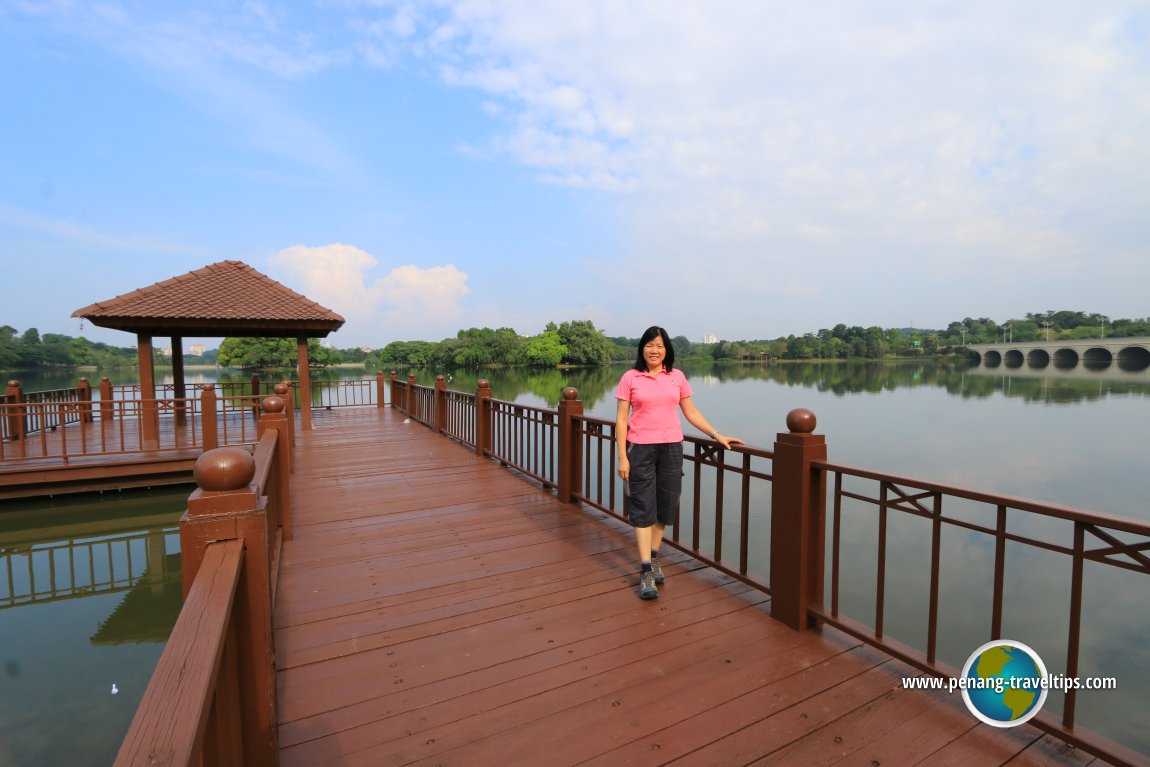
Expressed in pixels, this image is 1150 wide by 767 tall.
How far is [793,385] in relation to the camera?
1390 inches

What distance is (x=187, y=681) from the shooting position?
83 cm

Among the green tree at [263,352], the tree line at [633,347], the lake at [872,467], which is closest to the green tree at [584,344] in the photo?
the tree line at [633,347]

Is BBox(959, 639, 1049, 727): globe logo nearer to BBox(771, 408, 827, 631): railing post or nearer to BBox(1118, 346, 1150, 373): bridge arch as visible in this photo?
BBox(771, 408, 827, 631): railing post

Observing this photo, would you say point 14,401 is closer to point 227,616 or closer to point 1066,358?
point 227,616

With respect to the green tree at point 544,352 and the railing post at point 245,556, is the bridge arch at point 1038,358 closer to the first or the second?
the green tree at point 544,352

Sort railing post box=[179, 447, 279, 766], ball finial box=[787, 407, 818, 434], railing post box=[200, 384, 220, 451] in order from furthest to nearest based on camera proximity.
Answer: railing post box=[200, 384, 220, 451]
ball finial box=[787, 407, 818, 434]
railing post box=[179, 447, 279, 766]

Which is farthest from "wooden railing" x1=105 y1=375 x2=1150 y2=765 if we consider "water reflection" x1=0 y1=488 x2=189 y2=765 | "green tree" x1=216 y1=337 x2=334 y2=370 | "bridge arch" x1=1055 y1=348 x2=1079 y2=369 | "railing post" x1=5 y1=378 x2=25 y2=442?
"bridge arch" x1=1055 y1=348 x2=1079 y2=369

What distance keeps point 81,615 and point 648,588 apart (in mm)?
5209

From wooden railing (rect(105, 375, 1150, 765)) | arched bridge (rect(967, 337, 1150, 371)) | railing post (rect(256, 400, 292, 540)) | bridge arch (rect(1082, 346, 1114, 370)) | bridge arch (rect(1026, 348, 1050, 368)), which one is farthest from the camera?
bridge arch (rect(1026, 348, 1050, 368))

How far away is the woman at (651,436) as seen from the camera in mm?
2910

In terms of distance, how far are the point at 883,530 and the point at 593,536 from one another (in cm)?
214

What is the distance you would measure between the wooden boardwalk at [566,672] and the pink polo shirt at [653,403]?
0.94 m

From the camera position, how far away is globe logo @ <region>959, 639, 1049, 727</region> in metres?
1.90

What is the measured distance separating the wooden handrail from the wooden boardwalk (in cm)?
102
